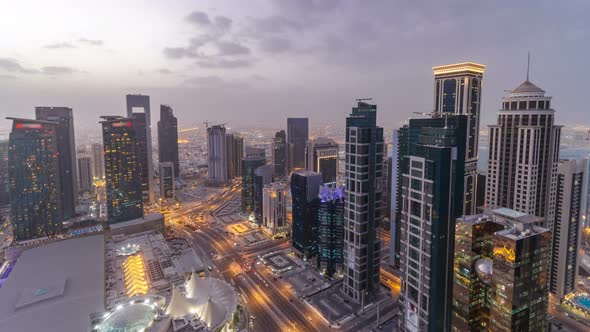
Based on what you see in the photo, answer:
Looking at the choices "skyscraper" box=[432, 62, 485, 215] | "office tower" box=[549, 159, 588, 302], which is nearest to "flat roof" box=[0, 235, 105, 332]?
"office tower" box=[549, 159, 588, 302]

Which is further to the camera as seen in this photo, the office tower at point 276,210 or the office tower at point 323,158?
the office tower at point 323,158

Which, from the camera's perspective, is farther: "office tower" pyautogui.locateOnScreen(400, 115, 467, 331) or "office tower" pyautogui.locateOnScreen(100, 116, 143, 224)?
"office tower" pyautogui.locateOnScreen(100, 116, 143, 224)

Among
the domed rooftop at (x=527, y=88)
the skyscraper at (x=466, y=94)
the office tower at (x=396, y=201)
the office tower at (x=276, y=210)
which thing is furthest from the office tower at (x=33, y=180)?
the domed rooftop at (x=527, y=88)

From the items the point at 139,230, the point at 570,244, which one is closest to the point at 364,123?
the point at 570,244

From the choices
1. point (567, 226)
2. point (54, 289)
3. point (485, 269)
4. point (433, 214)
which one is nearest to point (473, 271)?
point (485, 269)

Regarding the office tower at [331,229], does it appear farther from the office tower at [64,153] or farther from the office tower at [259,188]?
the office tower at [64,153]

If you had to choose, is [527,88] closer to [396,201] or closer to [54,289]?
[396,201]

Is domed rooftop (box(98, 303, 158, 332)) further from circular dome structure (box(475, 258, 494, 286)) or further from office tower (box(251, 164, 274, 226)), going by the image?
office tower (box(251, 164, 274, 226))
